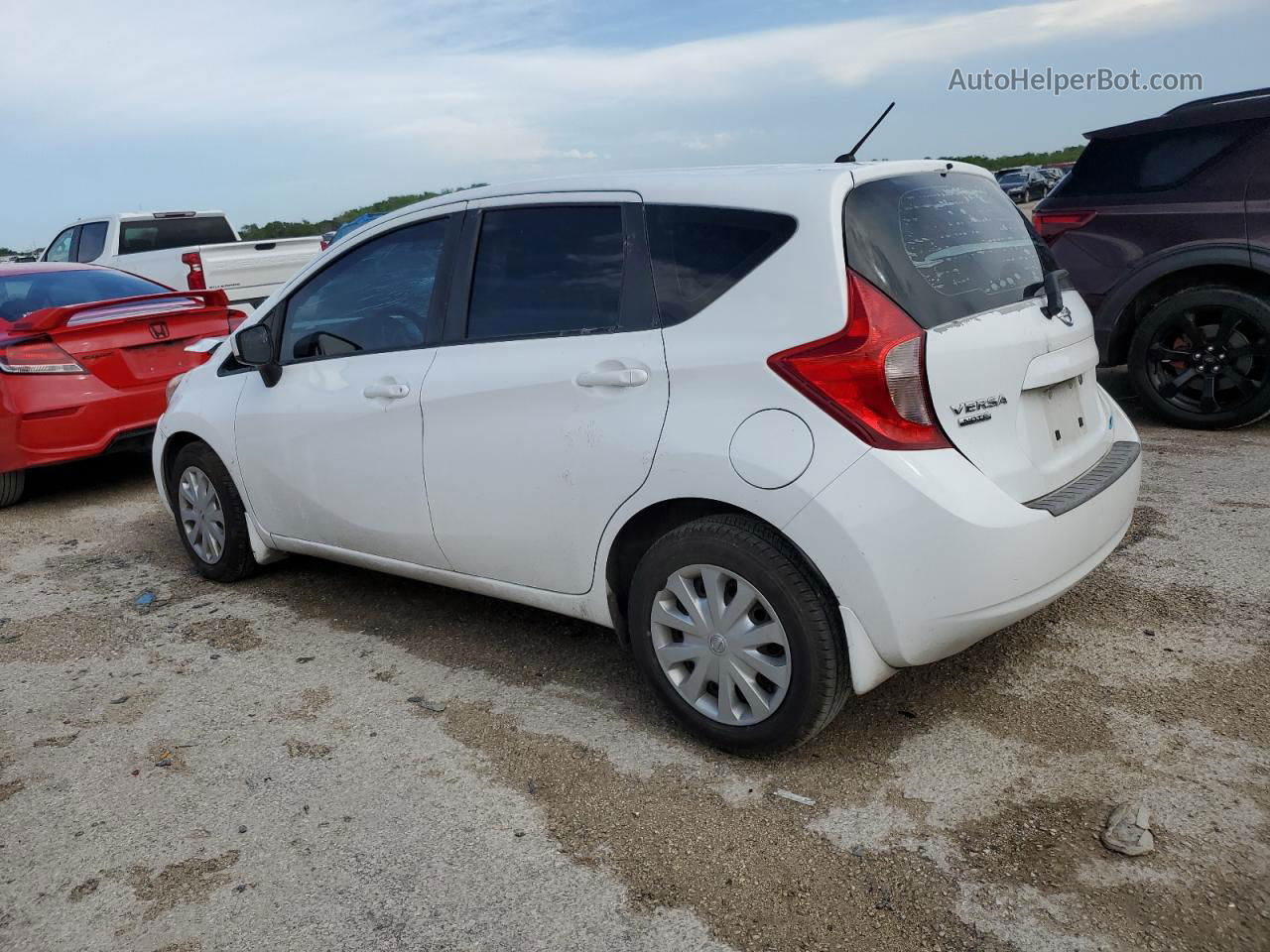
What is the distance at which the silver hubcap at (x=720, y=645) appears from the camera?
3.00 meters

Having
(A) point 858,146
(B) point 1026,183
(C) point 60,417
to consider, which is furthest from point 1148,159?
(B) point 1026,183

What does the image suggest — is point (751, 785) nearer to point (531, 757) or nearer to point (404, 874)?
point (531, 757)

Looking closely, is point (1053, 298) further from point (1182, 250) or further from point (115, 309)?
point (115, 309)

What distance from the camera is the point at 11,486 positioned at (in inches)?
→ 272

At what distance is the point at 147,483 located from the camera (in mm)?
7504

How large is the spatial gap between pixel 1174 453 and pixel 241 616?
5.05 m

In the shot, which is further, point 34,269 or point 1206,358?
point 34,269

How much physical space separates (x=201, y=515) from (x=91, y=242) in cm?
1112

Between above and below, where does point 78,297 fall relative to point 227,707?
above

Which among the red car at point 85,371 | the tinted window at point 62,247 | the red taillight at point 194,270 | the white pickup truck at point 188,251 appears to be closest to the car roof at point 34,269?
the red car at point 85,371

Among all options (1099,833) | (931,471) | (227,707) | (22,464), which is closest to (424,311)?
(227,707)

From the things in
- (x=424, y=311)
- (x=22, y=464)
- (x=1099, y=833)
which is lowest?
(x=1099, y=833)

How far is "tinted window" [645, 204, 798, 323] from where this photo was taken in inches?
119

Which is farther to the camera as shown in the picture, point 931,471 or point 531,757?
point 531,757
